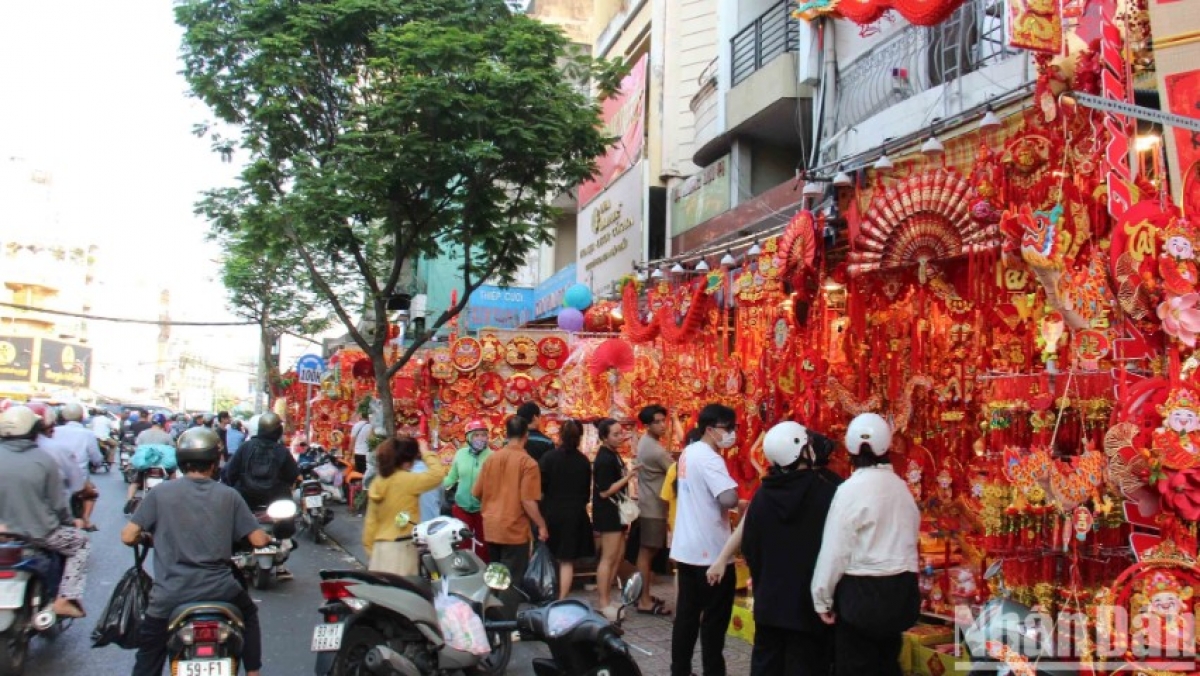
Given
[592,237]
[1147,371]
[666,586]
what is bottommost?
[666,586]

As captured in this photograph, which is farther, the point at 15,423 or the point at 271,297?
the point at 271,297

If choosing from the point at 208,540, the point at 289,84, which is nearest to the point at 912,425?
the point at 208,540

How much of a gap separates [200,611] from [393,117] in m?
8.09

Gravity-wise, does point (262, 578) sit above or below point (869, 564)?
below

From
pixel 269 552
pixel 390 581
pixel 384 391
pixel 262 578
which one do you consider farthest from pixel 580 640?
pixel 384 391

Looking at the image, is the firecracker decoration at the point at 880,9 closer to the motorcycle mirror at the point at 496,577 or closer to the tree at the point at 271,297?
the motorcycle mirror at the point at 496,577

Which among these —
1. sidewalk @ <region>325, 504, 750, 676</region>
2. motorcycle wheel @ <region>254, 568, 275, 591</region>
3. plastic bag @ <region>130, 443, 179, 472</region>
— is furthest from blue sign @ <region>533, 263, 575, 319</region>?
sidewalk @ <region>325, 504, 750, 676</region>

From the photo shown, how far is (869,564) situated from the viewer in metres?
4.09

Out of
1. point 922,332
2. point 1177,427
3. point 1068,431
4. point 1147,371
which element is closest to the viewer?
point 1177,427

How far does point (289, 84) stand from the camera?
12133 mm

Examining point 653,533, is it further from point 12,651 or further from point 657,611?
point 12,651

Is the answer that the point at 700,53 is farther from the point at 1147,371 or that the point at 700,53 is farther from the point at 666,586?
the point at 1147,371

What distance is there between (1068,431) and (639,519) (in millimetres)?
3855

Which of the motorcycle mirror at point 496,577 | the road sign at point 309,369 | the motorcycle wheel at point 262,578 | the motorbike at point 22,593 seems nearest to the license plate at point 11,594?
the motorbike at point 22,593
